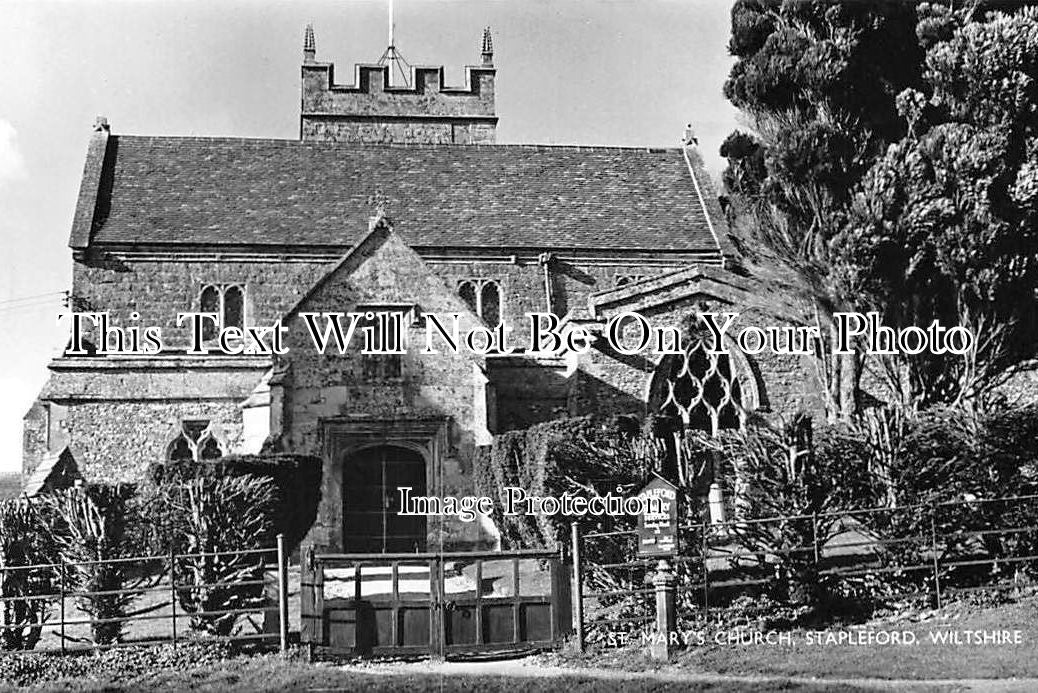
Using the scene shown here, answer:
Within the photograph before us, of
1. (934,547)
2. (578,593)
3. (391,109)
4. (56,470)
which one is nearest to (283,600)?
(578,593)

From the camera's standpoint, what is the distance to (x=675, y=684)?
41.7ft

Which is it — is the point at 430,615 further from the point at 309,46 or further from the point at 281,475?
the point at 309,46

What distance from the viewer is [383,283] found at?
24641 millimetres

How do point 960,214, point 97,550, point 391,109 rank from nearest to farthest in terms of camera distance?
1. point 97,550
2. point 960,214
3. point 391,109

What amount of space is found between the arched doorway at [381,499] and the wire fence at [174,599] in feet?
20.8

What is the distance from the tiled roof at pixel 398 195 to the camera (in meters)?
31.8

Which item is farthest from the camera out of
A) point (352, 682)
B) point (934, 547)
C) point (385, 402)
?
point (385, 402)

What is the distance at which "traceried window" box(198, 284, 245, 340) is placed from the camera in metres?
31.1

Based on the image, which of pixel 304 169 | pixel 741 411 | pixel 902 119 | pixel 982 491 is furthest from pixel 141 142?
pixel 982 491

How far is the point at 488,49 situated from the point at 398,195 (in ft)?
44.1

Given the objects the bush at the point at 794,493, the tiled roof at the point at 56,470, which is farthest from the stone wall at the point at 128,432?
the bush at the point at 794,493

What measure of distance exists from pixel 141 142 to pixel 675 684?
1073 inches

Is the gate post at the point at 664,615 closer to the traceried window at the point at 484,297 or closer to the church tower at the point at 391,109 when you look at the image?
the traceried window at the point at 484,297

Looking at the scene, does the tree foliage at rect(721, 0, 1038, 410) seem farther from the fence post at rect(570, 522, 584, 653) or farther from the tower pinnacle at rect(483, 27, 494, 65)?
the tower pinnacle at rect(483, 27, 494, 65)
